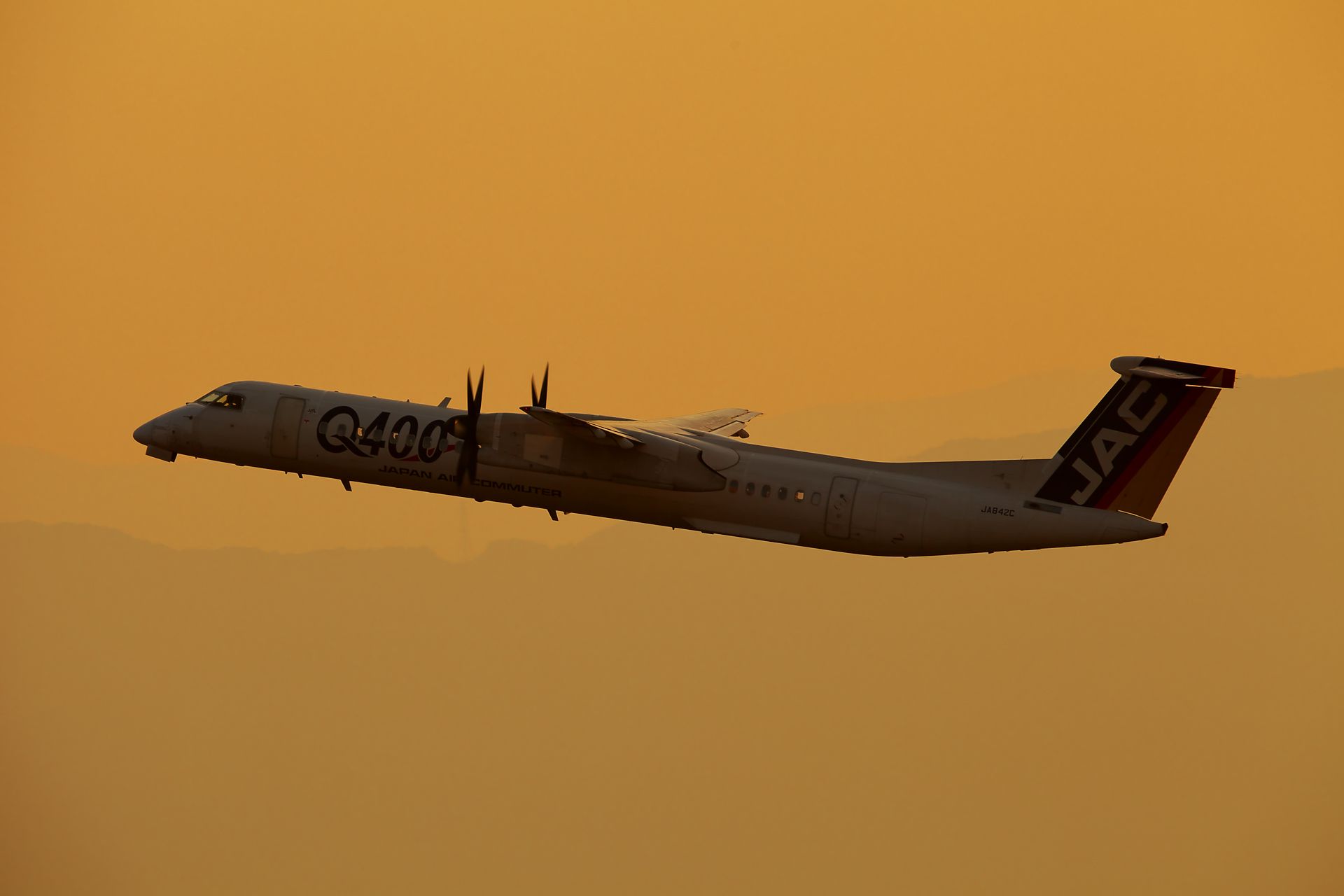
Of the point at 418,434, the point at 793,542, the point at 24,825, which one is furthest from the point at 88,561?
the point at 793,542

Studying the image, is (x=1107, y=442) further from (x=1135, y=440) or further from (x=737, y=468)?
(x=737, y=468)

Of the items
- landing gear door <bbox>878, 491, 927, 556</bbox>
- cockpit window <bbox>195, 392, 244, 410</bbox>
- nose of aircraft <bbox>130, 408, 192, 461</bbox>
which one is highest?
cockpit window <bbox>195, 392, 244, 410</bbox>

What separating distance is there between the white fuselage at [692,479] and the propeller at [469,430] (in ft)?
0.82

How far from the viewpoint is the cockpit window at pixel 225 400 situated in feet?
126

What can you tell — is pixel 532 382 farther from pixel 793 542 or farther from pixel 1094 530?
pixel 1094 530

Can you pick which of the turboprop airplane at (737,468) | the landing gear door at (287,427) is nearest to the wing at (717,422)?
the turboprop airplane at (737,468)

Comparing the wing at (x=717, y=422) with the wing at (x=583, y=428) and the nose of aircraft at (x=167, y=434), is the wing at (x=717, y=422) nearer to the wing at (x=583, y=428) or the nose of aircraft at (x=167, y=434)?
the wing at (x=583, y=428)

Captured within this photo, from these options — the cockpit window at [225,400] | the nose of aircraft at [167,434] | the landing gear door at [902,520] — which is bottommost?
the landing gear door at [902,520]

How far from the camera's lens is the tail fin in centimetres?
3288

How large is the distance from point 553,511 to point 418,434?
4.27 m

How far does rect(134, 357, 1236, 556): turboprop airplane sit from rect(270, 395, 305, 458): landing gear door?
40mm

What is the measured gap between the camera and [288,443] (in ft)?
124

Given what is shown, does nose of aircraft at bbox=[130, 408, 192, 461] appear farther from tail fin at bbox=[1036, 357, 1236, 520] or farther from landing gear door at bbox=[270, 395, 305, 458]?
tail fin at bbox=[1036, 357, 1236, 520]

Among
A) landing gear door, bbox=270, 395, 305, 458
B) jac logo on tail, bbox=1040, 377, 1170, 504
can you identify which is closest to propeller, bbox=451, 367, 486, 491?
landing gear door, bbox=270, 395, 305, 458
